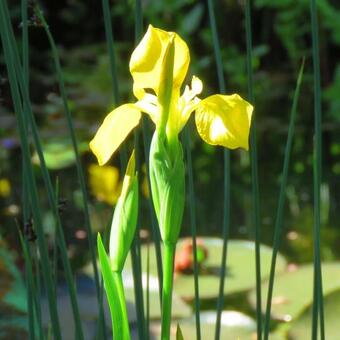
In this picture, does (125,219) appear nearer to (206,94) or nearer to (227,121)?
(227,121)

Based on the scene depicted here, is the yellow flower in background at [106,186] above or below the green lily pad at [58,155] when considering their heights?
above

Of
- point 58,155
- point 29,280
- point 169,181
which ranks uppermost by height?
point 169,181

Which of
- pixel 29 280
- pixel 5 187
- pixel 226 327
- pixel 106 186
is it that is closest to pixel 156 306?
pixel 226 327

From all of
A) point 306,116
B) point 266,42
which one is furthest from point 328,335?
point 266,42

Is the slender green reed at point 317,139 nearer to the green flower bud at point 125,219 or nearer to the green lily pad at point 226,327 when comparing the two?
the green flower bud at point 125,219

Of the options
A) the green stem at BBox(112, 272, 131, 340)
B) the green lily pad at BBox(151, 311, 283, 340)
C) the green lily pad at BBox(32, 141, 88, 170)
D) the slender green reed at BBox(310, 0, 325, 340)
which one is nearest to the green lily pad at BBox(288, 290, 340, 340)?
the green lily pad at BBox(151, 311, 283, 340)

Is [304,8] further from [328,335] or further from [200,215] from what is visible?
[328,335]

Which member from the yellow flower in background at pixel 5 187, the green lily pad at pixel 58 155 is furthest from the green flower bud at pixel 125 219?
the green lily pad at pixel 58 155
